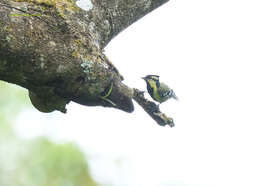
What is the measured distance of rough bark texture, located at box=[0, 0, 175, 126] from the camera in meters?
2.20

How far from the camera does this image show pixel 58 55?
2320 millimetres

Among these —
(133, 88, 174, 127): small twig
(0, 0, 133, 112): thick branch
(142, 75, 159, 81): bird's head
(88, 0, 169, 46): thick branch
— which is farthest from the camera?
(142, 75, 159, 81): bird's head

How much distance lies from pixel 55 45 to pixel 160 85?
101 inches

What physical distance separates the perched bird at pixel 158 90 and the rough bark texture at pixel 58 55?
2.10m

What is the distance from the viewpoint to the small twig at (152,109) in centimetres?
293

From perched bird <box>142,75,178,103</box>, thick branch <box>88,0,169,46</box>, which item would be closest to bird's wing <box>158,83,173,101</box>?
perched bird <box>142,75,178,103</box>

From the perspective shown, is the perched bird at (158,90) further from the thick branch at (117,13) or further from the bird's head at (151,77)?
the thick branch at (117,13)

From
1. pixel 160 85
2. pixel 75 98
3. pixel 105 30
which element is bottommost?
pixel 160 85

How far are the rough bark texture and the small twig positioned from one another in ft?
0.98

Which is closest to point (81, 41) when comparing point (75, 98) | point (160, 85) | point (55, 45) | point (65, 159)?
point (55, 45)

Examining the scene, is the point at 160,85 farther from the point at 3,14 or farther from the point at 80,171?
the point at 80,171

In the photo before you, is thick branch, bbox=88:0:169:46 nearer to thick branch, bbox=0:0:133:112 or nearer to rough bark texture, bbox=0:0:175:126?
rough bark texture, bbox=0:0:175:126

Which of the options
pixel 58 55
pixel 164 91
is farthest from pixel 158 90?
pixel 58 55

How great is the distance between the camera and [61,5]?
251cm
